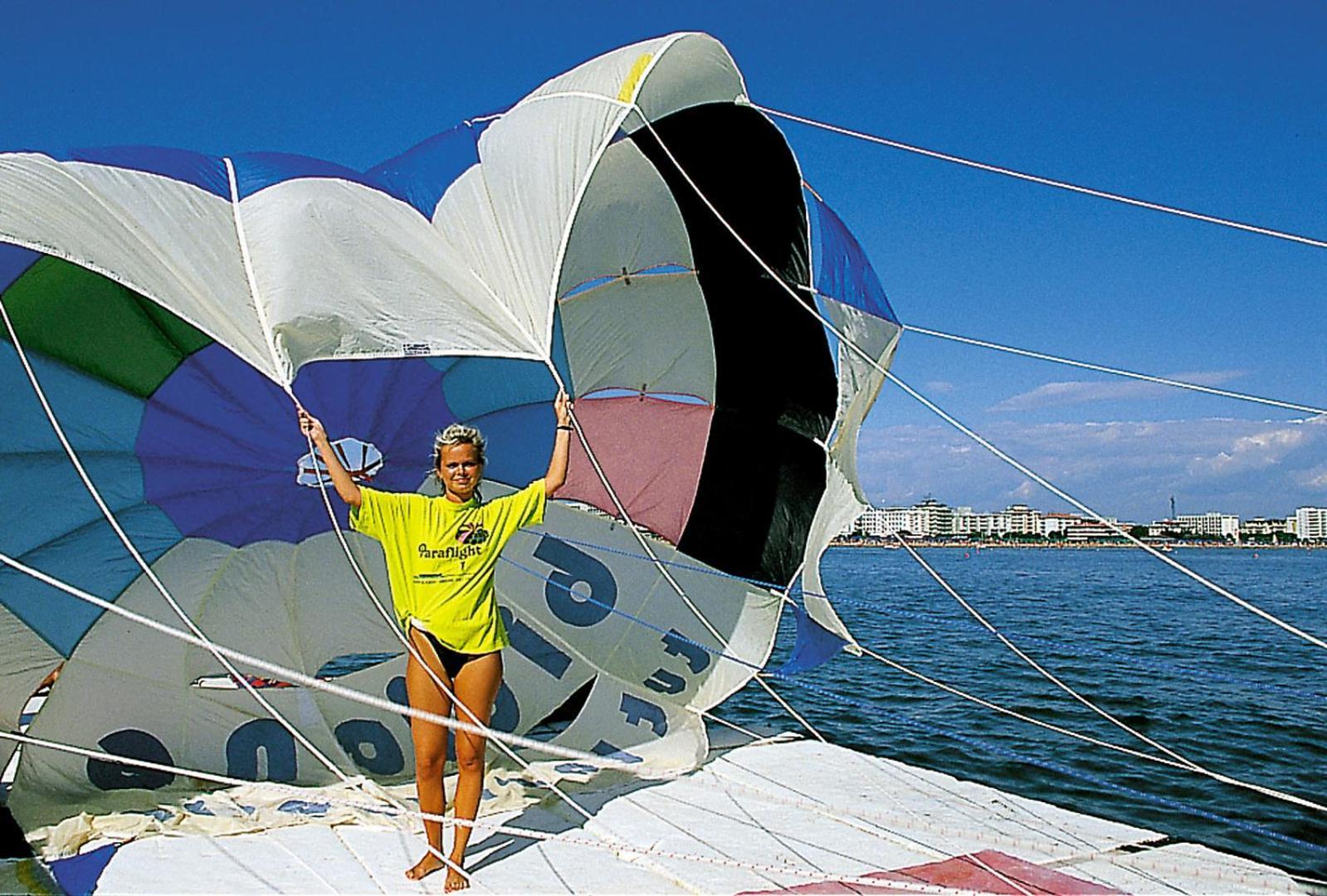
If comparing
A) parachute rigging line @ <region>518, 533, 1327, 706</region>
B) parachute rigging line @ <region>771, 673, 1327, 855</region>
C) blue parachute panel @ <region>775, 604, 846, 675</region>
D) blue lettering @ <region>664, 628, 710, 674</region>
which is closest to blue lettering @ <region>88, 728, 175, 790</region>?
parachute rigging line @ <region>518, 533, 1327, 706</region>

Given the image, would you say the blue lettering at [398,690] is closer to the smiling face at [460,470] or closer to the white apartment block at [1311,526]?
the smiling face at [460,470]

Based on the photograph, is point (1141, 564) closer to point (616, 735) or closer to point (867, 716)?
point (867, 716)

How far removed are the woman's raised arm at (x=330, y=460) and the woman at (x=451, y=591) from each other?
0.06 meters

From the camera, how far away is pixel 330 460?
355 cm

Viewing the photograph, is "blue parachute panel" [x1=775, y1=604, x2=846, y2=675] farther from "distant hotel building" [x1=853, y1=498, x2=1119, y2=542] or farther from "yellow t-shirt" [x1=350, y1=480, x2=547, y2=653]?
"distant hotel building" [x1=853, y1=498, x2=1119, y2=542]

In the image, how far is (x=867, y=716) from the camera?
8305 mm

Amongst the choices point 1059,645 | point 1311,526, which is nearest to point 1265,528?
point 1311,526

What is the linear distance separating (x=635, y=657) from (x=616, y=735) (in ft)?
1.47

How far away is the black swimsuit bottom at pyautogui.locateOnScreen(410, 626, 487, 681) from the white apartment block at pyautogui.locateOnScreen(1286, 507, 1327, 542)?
111m

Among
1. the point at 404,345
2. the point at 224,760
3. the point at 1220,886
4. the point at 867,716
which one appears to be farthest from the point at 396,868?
the point at 867,716

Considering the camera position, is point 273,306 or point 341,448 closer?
point 273,306

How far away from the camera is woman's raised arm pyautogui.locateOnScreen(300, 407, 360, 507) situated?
3.44 metres

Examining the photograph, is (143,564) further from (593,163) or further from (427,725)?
(593,163)

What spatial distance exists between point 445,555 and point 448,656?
0.35 m
